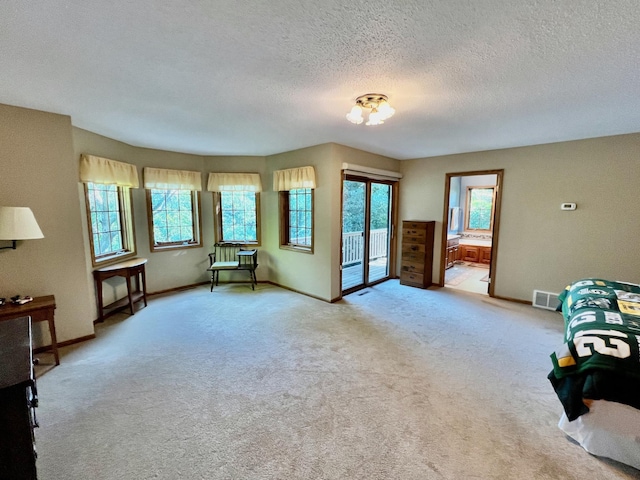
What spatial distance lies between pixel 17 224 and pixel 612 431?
4434 mm

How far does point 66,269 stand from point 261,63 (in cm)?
287

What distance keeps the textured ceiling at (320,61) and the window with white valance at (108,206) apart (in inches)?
26.4

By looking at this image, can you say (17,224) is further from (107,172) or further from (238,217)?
(238,217)

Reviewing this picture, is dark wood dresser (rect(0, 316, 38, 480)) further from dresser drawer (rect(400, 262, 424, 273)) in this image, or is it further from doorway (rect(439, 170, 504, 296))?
doorway (rect(439, 170, 504, 296))

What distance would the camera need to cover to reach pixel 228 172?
194 inches

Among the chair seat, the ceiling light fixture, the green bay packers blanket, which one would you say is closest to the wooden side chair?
the chair seat

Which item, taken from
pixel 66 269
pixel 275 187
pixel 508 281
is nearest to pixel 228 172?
pixel 275 187

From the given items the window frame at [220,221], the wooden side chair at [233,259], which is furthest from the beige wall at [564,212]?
the wooden side chair at [233,259]

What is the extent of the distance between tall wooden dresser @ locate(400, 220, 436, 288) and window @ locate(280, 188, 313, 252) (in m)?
1.88

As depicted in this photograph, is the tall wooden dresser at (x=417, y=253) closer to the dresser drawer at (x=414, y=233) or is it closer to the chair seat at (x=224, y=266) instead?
the dresser drawer at (x=414, y=233)

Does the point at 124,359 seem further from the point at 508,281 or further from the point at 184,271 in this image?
the point at 508,281

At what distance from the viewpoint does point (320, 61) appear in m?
1.71

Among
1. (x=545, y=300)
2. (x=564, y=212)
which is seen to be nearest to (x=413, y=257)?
(x=545, y=300)

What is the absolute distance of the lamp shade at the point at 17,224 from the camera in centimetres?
222
